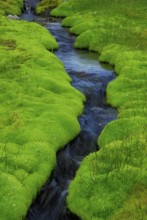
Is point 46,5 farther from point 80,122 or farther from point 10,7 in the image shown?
point 80,122

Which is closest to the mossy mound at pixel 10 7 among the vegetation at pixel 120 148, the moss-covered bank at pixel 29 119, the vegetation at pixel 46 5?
the vegetation at pixel 46 5

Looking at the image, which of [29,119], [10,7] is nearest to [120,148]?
[29,119]

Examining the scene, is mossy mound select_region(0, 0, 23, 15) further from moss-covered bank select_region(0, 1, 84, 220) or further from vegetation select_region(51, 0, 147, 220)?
moss-covered bank select_region(0, 1, 84, 220)

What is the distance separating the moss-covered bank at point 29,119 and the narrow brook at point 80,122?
18.9 inches

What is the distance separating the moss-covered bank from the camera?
58.3 feet

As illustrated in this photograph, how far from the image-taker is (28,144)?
68.0ft

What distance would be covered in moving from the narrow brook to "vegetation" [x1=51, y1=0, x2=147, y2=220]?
676 mm

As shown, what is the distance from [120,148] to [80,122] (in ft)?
18.6

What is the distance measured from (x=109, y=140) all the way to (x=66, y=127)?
9.22 ft

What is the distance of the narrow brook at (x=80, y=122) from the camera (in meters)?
17.8

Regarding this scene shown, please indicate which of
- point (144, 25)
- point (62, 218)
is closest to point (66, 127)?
point (62, 218)

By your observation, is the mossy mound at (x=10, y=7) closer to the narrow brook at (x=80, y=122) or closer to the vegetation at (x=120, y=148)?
the narrow brook at (x=80, y=122)

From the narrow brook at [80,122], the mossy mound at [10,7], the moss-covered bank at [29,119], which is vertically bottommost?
the mossy mound at [10,7]

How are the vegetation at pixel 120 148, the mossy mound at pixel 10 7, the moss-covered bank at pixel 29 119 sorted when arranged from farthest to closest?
the mossy mound at pixel 10 7, the moss-covered bank at pixel 29 119, the vegetation at pixel 120 148
